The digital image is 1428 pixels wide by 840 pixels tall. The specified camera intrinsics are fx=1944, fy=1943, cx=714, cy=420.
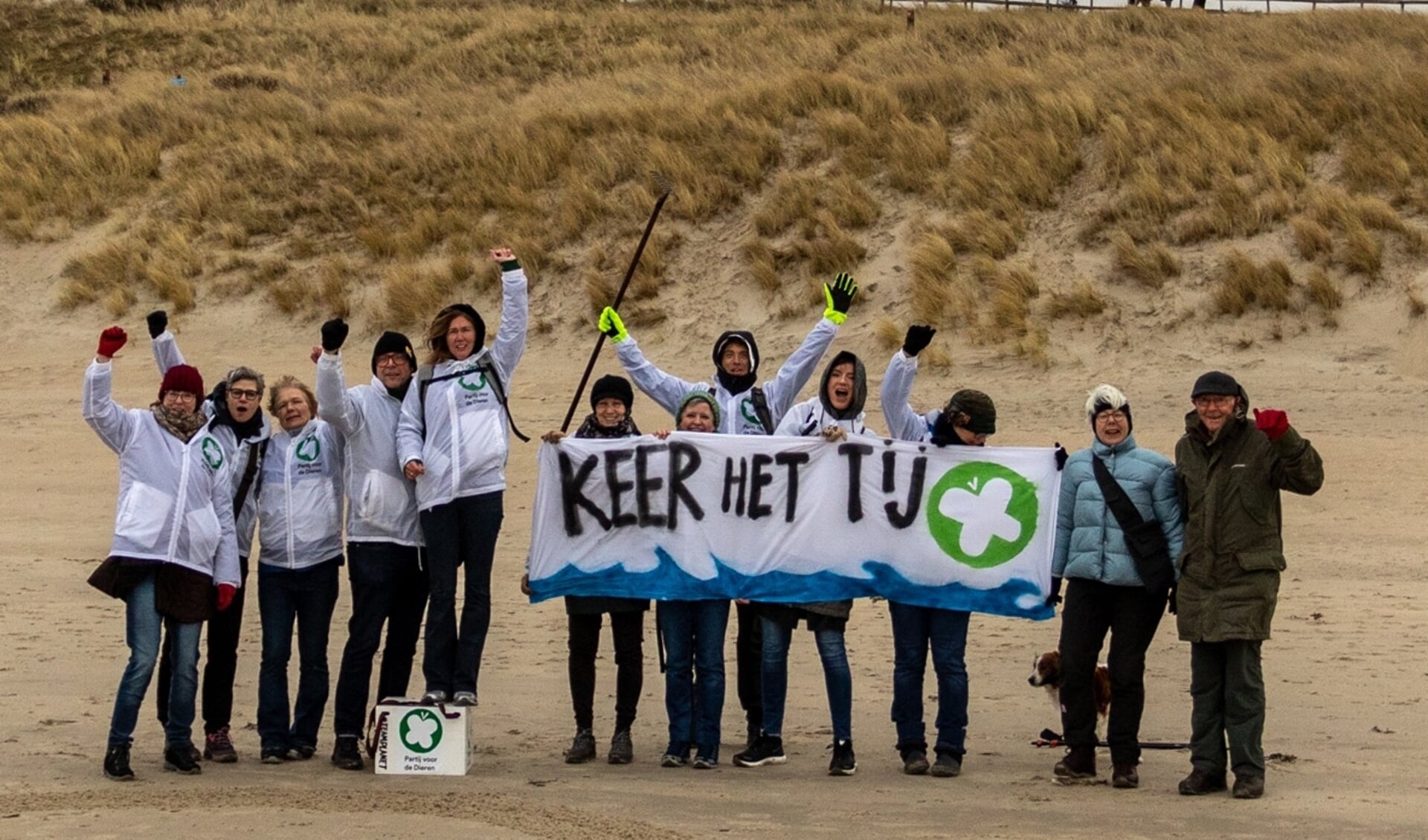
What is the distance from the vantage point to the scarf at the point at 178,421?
8008 mm

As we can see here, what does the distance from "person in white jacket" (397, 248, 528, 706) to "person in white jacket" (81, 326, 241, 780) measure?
83cm

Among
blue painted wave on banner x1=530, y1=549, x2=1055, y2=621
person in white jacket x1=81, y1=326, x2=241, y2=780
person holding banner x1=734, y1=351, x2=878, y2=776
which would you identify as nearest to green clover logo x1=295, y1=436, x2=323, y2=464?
person in white jacket x1=81, y1=326, x2=241, y2=780

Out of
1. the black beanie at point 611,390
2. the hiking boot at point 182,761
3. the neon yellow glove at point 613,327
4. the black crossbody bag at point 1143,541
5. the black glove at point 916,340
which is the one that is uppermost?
the neon yellow glove at point 613,327

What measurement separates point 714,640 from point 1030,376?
1153 centimetres

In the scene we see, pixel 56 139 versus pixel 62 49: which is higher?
pixel 62 49

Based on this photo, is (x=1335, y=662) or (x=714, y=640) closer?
(x=714, y=640)

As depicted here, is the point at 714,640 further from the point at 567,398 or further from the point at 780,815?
the point at 567,398

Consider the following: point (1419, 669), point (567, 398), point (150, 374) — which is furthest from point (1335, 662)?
point (150, 374)

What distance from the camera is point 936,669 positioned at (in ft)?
26.8

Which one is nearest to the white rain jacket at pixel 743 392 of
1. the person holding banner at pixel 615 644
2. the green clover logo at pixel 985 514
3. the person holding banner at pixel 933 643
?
the person holding banner at pixel 615 644

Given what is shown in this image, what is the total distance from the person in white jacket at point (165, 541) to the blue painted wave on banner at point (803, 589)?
1636 mm

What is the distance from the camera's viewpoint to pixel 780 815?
722cm

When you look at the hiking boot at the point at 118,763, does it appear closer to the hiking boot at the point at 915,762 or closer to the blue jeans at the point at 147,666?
the blue jeans at the point at 147,666

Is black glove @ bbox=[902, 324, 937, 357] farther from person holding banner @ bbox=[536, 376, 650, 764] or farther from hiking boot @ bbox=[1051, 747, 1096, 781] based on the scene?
hiking boot @ bbox=[1051, 747, 1096, 781]
